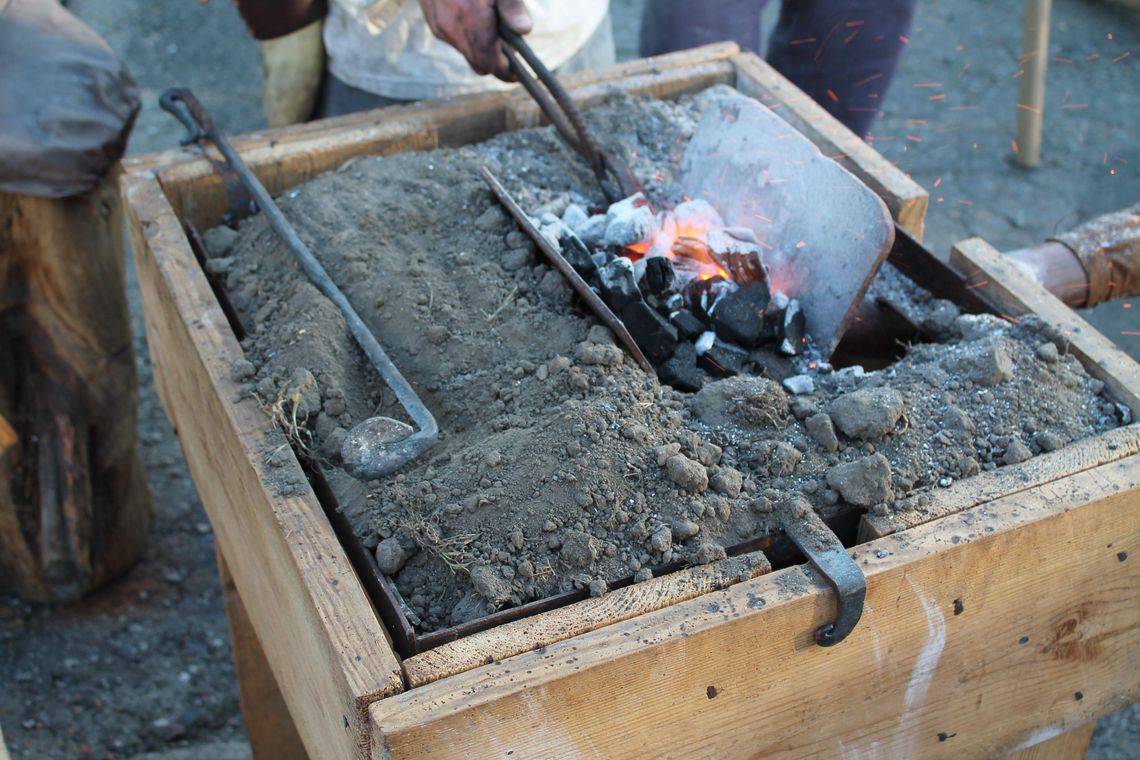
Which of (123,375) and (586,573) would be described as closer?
(586,573)

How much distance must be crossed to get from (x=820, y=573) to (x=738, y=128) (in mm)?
964

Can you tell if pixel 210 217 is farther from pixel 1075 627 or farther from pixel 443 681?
pixel 1075 627

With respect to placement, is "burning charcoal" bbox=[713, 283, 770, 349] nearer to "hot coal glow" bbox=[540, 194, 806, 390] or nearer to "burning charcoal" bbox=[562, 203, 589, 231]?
"hot coal glow" bbox=[540, 194, 806, 390]

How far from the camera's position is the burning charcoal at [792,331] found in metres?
1.78

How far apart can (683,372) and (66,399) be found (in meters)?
1.66

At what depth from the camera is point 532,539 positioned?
1.38 m

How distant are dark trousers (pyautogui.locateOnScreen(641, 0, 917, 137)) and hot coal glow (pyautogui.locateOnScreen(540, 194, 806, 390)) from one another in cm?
132

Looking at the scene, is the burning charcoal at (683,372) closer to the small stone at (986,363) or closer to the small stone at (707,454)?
the small stone at (707,454)

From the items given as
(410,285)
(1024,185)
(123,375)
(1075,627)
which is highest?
(410,285)

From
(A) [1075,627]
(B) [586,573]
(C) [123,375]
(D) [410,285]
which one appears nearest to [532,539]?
(B) [586,573]

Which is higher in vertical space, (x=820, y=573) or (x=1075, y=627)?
(x=820, y=573)

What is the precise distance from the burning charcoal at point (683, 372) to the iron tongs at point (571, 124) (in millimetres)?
477

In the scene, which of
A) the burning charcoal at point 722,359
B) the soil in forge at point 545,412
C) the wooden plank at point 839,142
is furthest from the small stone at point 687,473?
the wooden plank at point 839,142

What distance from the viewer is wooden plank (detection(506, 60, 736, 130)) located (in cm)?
231
